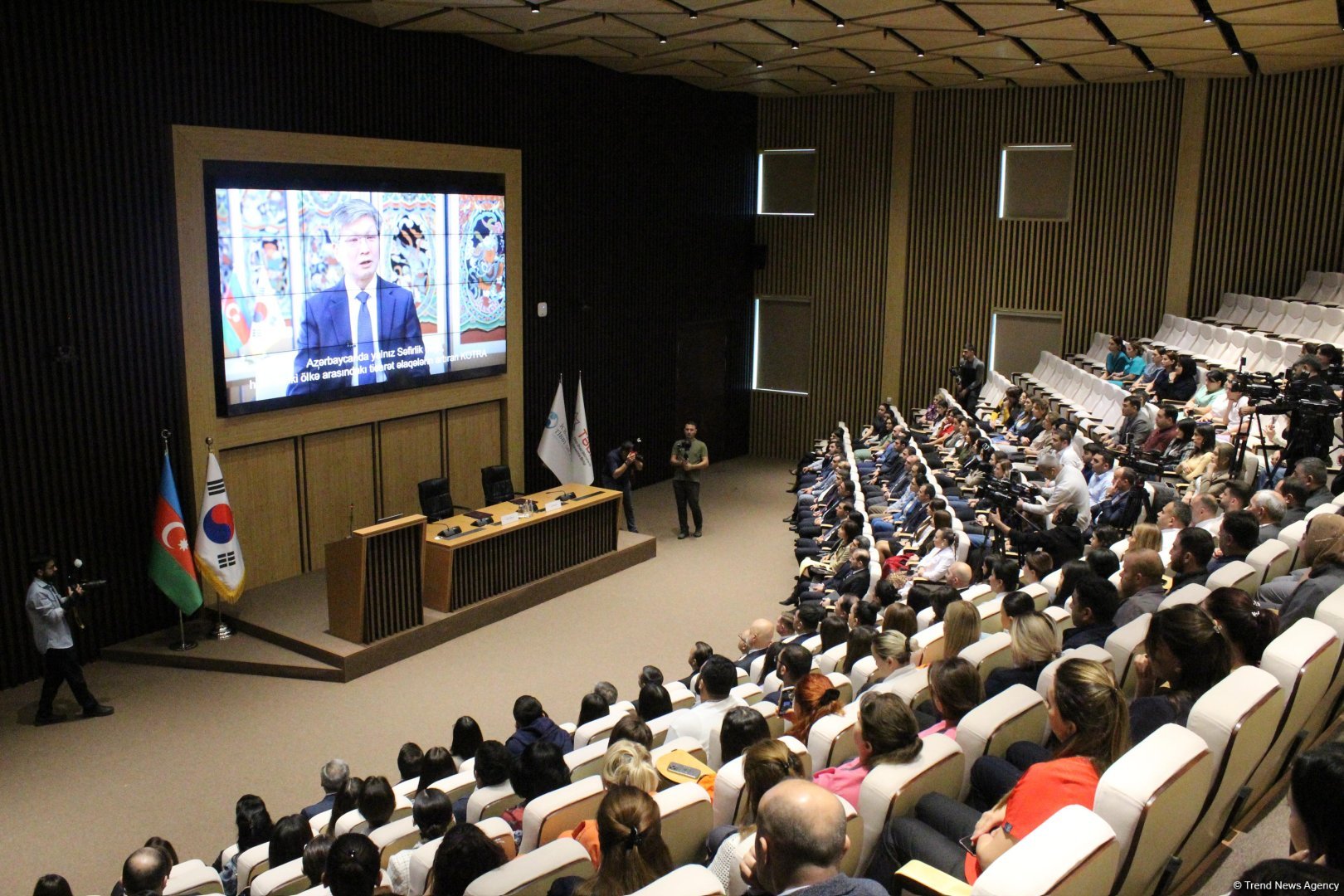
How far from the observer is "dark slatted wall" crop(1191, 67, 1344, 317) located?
39.4 ft

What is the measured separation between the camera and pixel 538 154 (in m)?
11.7

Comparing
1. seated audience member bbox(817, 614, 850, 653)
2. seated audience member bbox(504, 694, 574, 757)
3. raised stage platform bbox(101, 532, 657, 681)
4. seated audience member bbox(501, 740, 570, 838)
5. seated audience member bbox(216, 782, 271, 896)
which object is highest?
seated audience member bbox(501, 740, 570, 838)

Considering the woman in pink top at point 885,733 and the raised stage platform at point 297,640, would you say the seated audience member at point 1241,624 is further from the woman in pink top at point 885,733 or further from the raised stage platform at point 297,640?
the raised stage platform at point 297,640

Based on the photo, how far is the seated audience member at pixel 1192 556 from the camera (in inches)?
186

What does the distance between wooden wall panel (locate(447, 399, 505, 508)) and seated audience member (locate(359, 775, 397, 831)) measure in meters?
6.70

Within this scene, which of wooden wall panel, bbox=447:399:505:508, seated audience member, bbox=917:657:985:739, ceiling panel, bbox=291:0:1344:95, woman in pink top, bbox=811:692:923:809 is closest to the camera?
woman in pink top, bbox=811:692:923:809

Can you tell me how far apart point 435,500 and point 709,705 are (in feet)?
17.9

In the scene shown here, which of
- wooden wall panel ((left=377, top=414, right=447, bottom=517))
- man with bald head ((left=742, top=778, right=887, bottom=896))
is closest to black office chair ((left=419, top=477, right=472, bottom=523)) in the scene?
wooden wall panel ((left=377, top=414, right=447, bottom=517))

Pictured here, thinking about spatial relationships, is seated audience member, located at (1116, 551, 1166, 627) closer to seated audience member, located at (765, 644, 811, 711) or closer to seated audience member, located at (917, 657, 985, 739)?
seated audience member, located at (917, 657, 985, 739)

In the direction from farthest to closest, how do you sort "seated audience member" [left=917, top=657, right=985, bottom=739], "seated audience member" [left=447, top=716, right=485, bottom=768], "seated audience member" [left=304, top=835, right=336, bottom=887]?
"seated audience member" [left=447, top=716, right=485, bottom=768] < "seated audience member" [left=304, top=835, right=336, bottom=887] < "seated audience member" [left=917, top=657, right=985, bottom=739]

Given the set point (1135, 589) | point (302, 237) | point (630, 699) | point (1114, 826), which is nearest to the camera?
point (1114, 826)

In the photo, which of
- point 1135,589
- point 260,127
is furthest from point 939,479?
point 260,127

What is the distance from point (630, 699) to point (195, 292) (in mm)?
4645

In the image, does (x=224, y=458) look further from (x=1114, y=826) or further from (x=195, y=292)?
(x=1114, y=826)
